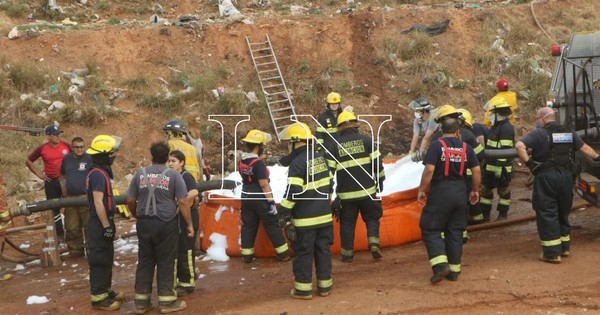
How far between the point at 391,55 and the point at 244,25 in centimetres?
399

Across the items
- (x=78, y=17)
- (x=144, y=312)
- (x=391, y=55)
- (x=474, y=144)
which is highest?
(x=78, y=17)

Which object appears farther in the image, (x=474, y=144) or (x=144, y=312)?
(x=474, y=144)

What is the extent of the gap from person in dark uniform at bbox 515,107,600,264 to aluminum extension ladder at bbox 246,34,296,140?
8817mm

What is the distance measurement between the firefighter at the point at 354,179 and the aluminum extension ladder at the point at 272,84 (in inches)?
312

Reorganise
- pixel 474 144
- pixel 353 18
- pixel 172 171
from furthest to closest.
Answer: pixel 353 18
pixel 474 144
pixel 172 171

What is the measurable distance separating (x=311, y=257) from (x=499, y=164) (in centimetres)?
356

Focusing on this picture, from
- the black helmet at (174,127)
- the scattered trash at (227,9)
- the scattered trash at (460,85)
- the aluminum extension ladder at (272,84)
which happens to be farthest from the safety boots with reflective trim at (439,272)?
the scattered trash at (227,9)

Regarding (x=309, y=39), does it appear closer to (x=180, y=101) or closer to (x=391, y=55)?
(x=391, y=55)

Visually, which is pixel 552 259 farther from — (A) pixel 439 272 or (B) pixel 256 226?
(B) pixel 256 226

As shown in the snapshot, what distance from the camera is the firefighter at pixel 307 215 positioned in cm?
658

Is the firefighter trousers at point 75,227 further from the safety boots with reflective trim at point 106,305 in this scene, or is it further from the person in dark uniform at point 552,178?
the person in dark uniform at point 552,178

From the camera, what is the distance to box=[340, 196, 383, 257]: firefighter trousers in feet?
25.3

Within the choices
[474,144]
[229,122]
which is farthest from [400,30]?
[474,144]

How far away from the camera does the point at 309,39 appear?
1822 centimetres
